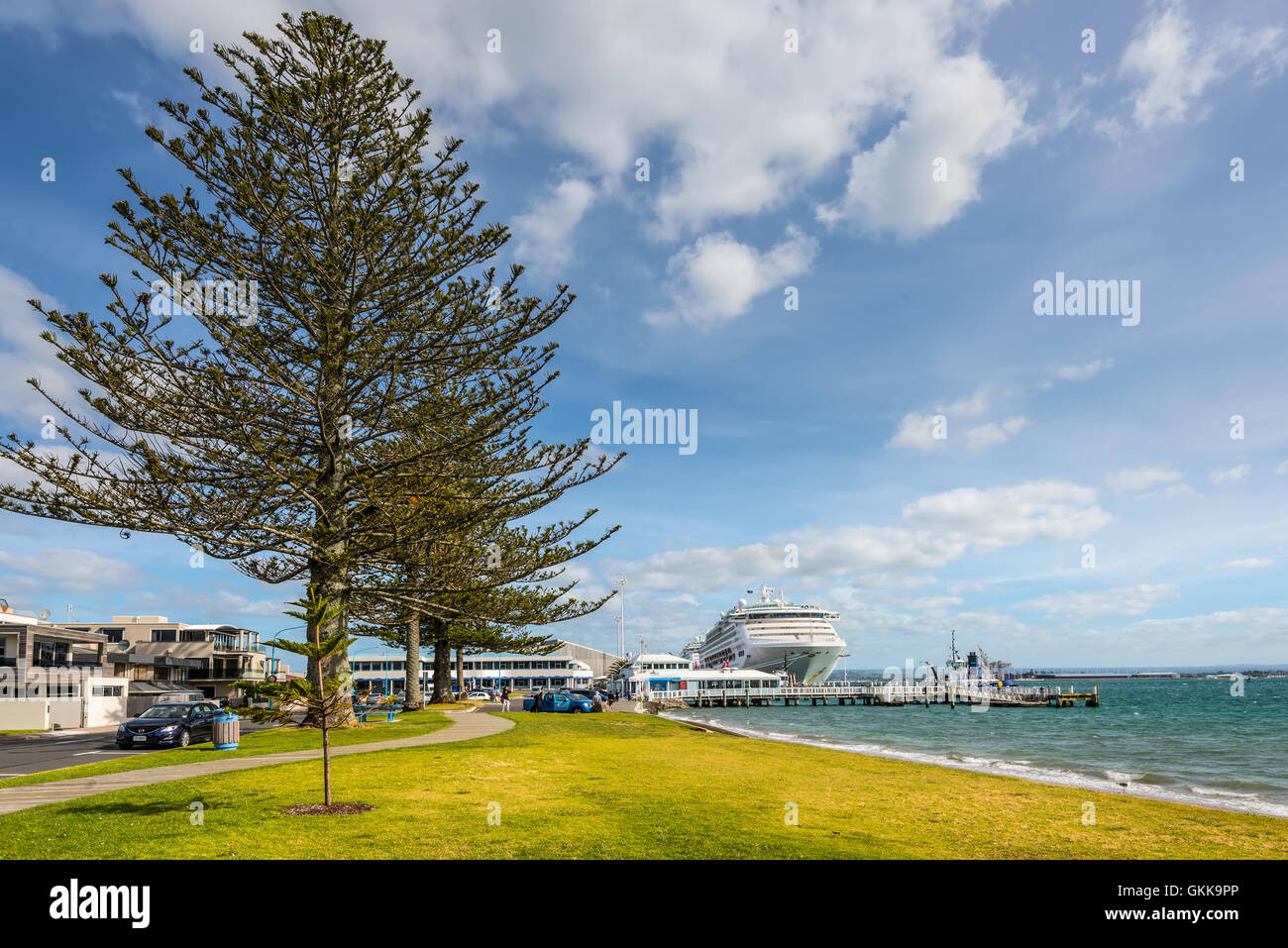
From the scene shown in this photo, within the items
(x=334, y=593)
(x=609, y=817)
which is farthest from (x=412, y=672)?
(x=609, y=817)

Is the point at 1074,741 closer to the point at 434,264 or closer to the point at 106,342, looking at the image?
the point at 434,264

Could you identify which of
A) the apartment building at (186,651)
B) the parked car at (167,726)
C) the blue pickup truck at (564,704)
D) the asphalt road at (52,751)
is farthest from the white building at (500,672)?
the parked car at (167,726)

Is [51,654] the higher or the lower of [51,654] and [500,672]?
the higher

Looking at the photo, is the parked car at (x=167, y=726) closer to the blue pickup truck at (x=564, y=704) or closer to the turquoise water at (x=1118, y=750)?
the blue pickup truck at (x=564, y=704)

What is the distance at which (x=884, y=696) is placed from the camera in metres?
94.2

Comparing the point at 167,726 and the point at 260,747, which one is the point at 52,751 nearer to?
the point at 167,726

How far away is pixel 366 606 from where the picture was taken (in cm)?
3077

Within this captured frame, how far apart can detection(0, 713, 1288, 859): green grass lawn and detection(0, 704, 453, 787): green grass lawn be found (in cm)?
349

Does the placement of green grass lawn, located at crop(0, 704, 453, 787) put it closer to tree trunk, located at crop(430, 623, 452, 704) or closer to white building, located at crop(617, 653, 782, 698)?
tree trunk, located at crop(430, 623, 452, 704)

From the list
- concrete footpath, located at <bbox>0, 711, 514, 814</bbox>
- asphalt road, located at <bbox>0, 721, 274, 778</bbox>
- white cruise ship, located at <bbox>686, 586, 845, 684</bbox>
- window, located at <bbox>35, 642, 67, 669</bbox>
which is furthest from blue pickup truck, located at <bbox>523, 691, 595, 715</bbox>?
white cruise ship, located at <bbox>686, 586, 845, 684</bbox>

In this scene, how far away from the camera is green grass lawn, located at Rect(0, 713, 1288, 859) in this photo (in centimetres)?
872

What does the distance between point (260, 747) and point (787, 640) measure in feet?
279

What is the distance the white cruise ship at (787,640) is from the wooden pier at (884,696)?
407 cm
